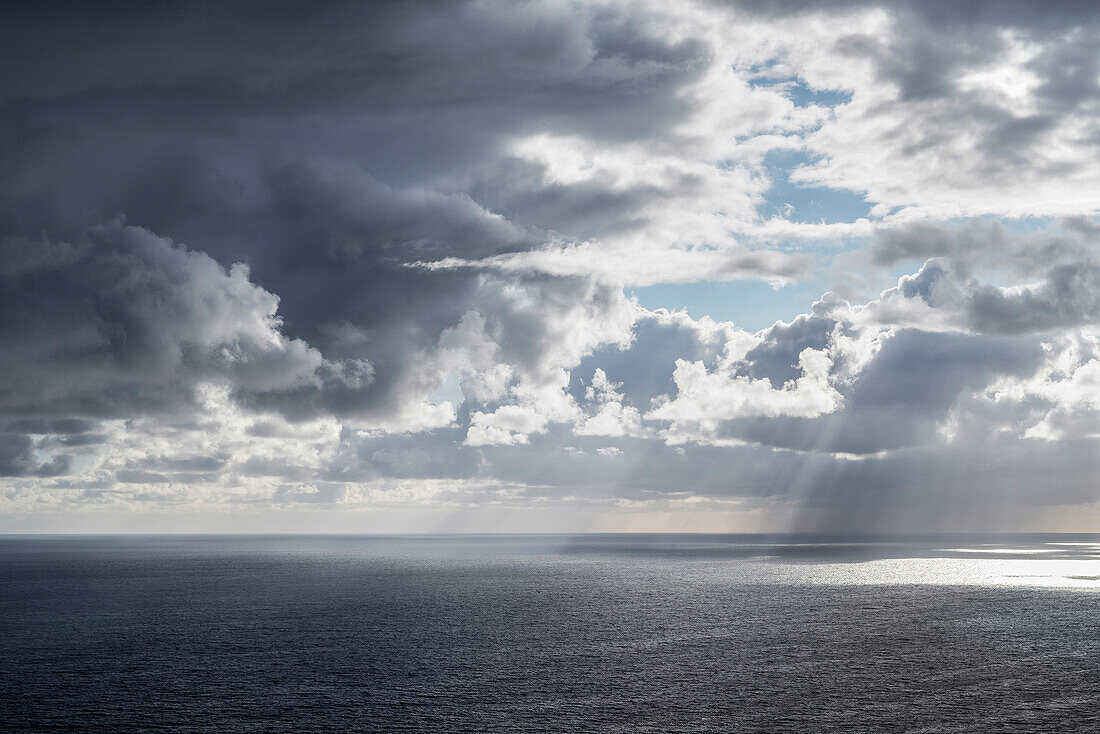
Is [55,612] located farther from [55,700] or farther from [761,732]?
[761,732]

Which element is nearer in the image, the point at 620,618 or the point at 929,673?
the point at 929,673

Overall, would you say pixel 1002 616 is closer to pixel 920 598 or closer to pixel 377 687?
pixel 920 598

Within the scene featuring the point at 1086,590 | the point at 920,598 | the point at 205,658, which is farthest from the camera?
the point at 1086,590

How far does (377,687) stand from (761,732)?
1319 inches

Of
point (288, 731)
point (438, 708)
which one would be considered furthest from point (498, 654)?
point (288, 731)

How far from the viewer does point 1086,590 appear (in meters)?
188

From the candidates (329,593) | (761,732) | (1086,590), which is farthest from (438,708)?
(1086,590)

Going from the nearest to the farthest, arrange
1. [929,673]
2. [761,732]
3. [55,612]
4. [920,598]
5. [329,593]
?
[761,732]
[929,673]
[55,612]
[920,598]
[329,593]

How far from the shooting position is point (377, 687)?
75875 millimetres

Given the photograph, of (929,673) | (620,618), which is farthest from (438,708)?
(620,618)

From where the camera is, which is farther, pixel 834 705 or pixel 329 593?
pixel 329 593

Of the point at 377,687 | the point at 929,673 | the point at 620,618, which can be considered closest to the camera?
the point at 377,687

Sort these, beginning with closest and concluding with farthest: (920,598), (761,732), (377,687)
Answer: (761,732) < (377,687) < (920,598)

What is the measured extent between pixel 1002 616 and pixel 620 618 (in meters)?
58.3
